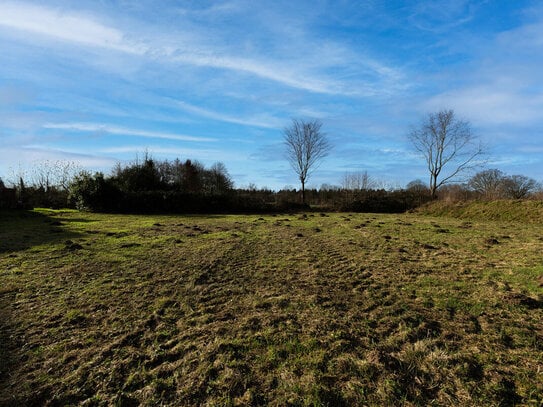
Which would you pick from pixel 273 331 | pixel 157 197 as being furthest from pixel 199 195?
pixel 273 331

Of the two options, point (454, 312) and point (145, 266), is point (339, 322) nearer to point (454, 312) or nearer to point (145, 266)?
point (454, 312)

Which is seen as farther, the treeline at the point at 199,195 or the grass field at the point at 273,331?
the treeline at the point at 199,195

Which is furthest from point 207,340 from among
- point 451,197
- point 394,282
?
point 451,197

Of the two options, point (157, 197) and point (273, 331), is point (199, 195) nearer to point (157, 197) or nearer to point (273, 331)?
point (157, 197)

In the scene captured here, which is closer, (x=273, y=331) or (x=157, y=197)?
(x=273, y=331)

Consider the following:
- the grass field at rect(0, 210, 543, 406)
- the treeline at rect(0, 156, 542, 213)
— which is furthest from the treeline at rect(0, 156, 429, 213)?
the grass field at rect(0, 210, 543, 406)

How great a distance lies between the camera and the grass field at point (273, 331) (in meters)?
2.44

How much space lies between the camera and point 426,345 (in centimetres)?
302

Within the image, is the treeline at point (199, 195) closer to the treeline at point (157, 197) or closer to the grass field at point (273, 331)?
the treeline at point (157, 197)

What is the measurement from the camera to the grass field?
2443 mm

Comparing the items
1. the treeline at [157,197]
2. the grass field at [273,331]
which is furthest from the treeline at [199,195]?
the grass field at [273,331]

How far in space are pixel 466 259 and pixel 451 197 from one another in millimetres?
20488

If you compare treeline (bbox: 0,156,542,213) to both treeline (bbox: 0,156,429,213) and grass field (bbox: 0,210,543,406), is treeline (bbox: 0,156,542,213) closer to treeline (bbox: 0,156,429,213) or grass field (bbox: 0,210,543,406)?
treeline (bbox: 0,156,429,213)

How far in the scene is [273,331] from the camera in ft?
11.1
